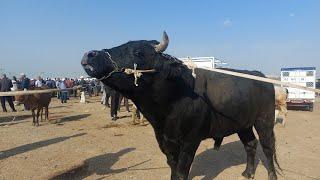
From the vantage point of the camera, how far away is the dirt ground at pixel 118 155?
7.41 m

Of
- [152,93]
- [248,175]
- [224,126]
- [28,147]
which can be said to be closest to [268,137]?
[248,175]

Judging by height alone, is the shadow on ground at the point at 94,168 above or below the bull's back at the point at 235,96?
below

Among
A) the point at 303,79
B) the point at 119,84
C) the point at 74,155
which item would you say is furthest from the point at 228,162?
the point at 303,79

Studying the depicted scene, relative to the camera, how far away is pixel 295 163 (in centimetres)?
836

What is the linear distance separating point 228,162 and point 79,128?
7.30 meters

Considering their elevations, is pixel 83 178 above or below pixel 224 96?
below

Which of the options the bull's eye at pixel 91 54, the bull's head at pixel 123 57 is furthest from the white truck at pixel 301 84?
the bull's eye at pixel 91 54

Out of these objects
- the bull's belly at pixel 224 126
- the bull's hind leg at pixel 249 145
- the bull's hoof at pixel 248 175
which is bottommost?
the bull's hoof at pixel 248 175

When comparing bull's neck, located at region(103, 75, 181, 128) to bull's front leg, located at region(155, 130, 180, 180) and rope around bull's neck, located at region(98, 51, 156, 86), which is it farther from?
bull's front leg, located at region(155, 130, 180, 180)

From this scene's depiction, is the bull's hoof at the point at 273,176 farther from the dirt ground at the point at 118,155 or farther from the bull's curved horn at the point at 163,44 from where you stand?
the bull's curved horn at the point at 163,44

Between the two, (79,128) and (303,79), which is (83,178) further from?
(303,79)

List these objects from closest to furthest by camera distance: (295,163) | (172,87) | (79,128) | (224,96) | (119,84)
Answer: (119,84) → (172,87) → (224,96) → (295,163) → (79,128)

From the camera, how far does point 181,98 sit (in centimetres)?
Answer: 532

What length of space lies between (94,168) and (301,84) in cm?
1774
